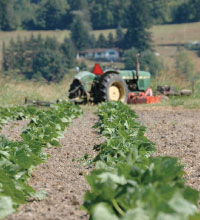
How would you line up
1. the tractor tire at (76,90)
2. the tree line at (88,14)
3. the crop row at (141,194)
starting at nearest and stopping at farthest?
1. the crop row at (141,194)
2. the tractor tire at (76,90)
3. the tree line at (88,14)

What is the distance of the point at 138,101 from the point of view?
647 inches

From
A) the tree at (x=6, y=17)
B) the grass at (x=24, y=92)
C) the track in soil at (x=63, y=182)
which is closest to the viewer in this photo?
the track in soil at (x=63, y=182)

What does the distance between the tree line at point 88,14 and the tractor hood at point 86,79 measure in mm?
94277

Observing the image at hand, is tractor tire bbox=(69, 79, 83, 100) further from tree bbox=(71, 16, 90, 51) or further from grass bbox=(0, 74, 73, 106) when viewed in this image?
tree bbox=(71, 16, 90, 51)

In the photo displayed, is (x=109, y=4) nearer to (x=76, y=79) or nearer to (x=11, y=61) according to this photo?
(x=11, y=61)

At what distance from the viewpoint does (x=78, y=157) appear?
6.85m

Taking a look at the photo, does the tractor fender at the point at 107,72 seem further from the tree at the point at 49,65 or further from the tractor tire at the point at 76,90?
the tree at the point at 49,65

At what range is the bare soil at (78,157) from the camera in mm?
4027

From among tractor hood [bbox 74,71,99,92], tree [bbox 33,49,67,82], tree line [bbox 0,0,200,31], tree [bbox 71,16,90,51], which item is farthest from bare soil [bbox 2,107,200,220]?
tree line [bbox 0,0,200,31]

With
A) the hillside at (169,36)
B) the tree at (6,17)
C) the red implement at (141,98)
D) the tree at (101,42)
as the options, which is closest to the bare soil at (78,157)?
the red implement at (141,98)

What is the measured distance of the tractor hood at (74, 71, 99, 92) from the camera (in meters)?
15.6

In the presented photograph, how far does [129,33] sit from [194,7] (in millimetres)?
28584

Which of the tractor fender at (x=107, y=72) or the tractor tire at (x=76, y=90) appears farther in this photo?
the tractor tire at (x=76, y=90)

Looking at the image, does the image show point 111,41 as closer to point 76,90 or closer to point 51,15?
point 51,15
